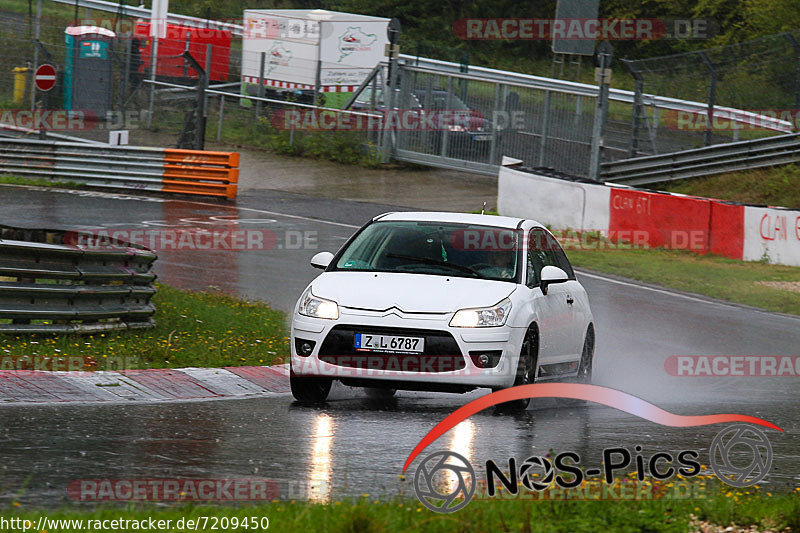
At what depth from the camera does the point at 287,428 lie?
8.41m

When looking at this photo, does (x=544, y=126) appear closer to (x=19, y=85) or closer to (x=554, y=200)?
(x=554, y=200)

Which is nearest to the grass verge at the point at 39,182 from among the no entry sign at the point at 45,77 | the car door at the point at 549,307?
the no entry sign at the point at 45,77

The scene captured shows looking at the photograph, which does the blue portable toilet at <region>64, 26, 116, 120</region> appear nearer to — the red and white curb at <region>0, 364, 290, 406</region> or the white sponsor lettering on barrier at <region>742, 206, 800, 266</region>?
the white sponsor lettering on barrier at <region>742, 206, 800, 266</region>

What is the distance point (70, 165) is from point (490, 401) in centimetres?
2127

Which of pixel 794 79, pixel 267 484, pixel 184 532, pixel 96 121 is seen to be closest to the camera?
pixel 184 532

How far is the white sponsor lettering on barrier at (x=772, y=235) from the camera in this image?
2150 cm

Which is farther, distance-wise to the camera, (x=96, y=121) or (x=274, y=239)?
(x=96, y=121)

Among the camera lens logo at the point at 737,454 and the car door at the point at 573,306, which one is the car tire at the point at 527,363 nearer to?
the car door at the point at 573,306

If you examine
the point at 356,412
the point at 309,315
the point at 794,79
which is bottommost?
the point at 356,412

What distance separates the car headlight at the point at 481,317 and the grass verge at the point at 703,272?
388 inches

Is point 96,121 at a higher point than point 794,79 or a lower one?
lower

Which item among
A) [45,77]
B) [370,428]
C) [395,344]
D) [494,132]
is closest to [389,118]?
[494,132]

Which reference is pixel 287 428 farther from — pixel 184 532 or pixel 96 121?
pixel 96 121

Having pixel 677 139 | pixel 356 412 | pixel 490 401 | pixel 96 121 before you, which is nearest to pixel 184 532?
pixel 356 412
